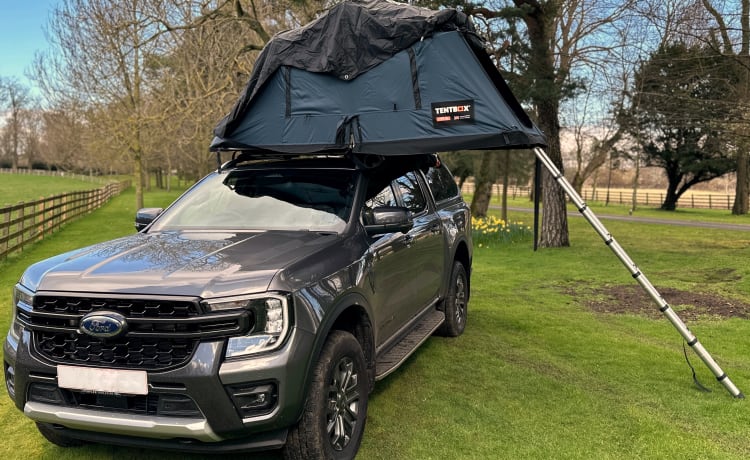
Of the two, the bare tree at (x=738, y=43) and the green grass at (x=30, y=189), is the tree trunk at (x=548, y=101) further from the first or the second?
the green grass at (x=30, y=189)

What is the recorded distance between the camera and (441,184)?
623 centimetres

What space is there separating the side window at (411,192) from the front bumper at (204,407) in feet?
7.52

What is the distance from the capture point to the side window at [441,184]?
5892 mm

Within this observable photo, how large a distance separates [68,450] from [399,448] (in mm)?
2092

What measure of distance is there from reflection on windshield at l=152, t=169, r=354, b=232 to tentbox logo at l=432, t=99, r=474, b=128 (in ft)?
2.92

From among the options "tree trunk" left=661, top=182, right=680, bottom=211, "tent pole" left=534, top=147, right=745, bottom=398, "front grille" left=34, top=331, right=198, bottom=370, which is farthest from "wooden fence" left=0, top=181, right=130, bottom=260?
"tree trunk" left=661, top=182, right=680, bottom=211

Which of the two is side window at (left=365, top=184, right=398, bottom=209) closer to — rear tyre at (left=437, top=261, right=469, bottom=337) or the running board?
the running board

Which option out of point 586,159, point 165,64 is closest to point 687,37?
point 165,64

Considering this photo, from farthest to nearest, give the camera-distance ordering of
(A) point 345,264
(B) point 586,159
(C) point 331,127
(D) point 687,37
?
1. (B) point 586,159
2. (D) point 687,37
3. (C) point 331,127
4. (A) point 345,264

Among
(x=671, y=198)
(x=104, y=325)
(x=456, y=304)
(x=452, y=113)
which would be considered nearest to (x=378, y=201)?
(x=452, y=113)

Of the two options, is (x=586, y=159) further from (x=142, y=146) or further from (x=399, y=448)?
(x=399, y=448)

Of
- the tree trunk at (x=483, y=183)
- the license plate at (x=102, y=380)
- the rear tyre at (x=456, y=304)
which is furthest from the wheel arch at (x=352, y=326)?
the tree trunk at (x=483, y=183)

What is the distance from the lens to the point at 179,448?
284cm

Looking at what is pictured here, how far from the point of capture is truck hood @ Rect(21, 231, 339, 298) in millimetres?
2861
